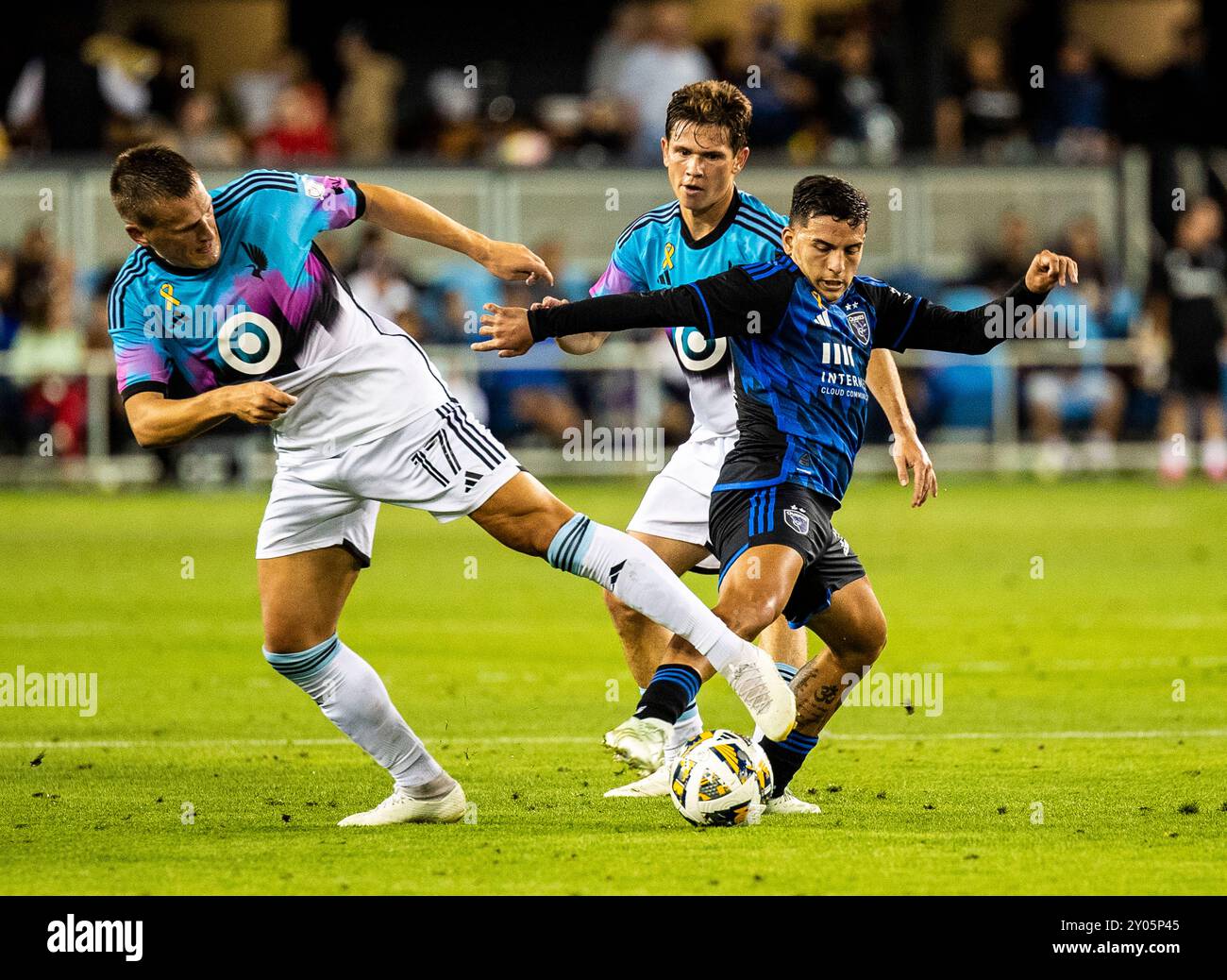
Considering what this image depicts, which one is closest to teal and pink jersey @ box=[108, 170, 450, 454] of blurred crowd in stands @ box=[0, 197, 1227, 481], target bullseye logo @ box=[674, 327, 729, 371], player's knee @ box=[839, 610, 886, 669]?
target bullseye logo @ box=[674, 327, 729, 371]

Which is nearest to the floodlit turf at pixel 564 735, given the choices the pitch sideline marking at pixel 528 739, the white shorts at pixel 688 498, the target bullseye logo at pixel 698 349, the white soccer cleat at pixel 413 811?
the pitch sideline marking at pixel 528 739

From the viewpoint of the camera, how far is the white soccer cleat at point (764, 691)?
22.1 feet

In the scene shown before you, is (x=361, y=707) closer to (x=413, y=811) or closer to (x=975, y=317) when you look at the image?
(x=413, y=811)

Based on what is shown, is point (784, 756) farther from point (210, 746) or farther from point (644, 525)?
point (210, 746)

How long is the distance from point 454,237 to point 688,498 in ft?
4.77

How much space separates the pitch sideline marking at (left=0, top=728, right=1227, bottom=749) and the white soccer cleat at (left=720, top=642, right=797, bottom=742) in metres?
2.43

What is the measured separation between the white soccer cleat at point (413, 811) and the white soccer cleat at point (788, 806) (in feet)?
3.51

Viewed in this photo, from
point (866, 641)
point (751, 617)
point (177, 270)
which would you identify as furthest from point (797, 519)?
point (177, 270)

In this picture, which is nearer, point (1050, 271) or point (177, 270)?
point (177, 270)

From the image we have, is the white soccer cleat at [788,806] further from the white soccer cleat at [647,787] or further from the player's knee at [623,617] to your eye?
the player's knee at [623,617]

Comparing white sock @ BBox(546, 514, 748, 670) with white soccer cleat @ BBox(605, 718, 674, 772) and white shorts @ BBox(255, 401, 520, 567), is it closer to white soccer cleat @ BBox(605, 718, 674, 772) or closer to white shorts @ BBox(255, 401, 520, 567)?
white shorts @ BBox(255, 401, 520, 567)

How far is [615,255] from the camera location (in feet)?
26.3

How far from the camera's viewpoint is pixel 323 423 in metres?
7.09
